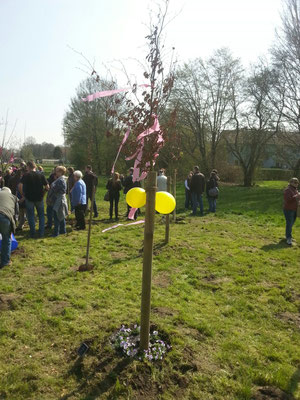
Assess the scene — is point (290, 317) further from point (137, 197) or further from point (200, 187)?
point (200, 187)

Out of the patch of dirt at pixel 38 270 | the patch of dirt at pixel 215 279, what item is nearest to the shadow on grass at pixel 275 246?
the patch of dirt at pixel 215 279

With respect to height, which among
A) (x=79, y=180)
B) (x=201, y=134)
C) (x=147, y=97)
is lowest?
(x=79, y=180)

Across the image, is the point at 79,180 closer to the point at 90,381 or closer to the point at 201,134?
the point at 90,381

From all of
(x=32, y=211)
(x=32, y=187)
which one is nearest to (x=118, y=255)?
(x=32, y=211)

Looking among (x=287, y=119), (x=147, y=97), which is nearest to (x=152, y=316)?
(x=147, y=97)

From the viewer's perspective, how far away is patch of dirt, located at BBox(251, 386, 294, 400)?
2.72 metres

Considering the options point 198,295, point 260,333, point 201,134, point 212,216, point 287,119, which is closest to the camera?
point 260,333

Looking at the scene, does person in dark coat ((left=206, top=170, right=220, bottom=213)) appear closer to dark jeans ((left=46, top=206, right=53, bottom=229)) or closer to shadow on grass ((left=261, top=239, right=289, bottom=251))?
shadow on grass ((left=261, top=239, right=289, bottom=251))

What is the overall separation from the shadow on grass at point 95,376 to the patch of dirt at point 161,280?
2130mm

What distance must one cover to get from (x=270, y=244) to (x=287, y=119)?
18776 mm

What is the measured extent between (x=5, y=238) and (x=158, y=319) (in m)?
3.36

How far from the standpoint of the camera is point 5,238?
5.52m

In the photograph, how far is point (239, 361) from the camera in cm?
321

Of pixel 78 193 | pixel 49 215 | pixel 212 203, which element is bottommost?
pixel 49 215
